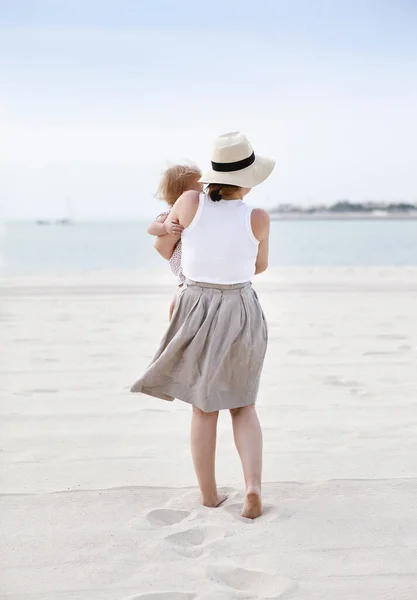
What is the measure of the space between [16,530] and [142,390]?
675mm

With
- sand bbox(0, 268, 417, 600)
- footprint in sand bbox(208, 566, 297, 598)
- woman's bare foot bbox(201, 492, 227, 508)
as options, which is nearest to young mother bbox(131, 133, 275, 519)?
woman's bare foot bbox(201, 492, 227, 508)

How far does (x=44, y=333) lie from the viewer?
23.4 feet

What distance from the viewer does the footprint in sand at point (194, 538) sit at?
2.65 m

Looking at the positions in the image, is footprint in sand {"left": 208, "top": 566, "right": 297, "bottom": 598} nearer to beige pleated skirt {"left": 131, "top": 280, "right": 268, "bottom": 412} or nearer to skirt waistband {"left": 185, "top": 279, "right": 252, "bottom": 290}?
beige pleated skirt {"left": 131, "top": 280, "right": 268, "bottom": 412}

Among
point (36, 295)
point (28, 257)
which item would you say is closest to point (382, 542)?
point (36, 295)

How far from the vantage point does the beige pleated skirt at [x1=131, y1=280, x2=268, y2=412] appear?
3000 mm

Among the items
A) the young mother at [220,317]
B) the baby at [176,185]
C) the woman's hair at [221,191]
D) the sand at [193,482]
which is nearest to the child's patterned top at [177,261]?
the baby at [176,185]

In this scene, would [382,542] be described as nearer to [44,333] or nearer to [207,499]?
[207,499]

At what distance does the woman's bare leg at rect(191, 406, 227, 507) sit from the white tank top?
0.53m

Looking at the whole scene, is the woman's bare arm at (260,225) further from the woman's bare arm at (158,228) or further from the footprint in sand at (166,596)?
the footprint in sand at (166,596)

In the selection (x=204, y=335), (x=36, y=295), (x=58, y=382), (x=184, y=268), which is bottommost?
(x=36, y=295)

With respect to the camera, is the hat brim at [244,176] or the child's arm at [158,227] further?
the child's arm at [158,227]

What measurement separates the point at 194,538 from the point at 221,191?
124 centimetres

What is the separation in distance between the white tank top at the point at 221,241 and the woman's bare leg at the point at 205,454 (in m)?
0.53
